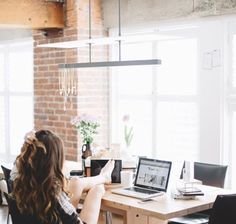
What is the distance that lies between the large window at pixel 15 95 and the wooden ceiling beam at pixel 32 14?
4.16 ft

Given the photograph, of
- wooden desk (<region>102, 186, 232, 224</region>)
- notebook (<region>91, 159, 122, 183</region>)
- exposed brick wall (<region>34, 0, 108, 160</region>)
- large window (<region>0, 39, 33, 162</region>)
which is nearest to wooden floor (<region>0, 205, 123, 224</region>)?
exposed brick wall (<region>34, 0, 108, 160</region>)

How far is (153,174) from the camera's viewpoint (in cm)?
387

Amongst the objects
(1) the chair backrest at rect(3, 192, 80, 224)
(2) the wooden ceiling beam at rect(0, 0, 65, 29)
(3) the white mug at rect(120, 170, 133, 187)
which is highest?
(2) the wooden ceiling beam at rect(0, 0, 65, 29)

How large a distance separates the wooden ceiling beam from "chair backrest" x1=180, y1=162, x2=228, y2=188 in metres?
2.38

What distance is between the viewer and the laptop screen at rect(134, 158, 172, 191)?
378 centimetres

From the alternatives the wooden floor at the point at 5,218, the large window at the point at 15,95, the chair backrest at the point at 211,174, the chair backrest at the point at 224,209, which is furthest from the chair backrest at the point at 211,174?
the large window at the point at 15,95

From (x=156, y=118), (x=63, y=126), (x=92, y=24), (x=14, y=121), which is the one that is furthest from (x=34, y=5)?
(x=14, y=121)

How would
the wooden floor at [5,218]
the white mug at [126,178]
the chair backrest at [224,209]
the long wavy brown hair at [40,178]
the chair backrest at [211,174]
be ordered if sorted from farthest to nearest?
1. the wooden floor at [5,218]
2. the chair backrest at [211,174]
3. the white mug at [126,178]
4. the chair backrest at [224,209]
5. the long wavy brown hair at [40,178]

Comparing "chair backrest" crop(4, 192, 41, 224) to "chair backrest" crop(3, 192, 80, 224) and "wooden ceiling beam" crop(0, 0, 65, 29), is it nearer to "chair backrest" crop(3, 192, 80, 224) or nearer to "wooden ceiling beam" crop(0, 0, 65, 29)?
"chair backrest" crop(3, 192, 80, 224)

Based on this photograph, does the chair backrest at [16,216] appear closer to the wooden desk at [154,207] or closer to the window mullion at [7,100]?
the wooden desk at [154,207]

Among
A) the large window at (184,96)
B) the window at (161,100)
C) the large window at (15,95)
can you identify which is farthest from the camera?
the large window at (15,95)

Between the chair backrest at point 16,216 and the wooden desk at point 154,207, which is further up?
the chair backrest at point 16,216

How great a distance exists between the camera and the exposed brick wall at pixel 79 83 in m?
5.77

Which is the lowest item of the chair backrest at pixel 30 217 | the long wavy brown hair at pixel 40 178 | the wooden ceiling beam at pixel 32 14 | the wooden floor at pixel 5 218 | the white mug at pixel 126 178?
the wooden floor at pixel 5 218
